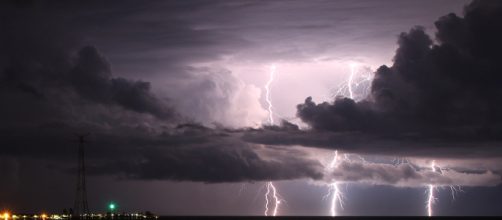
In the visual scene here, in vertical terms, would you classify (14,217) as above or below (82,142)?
below

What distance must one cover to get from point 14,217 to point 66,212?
17.5 metres

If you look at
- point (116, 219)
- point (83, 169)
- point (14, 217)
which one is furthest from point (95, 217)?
point (83, 169)

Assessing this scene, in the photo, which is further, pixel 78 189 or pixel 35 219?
pixel 35 219

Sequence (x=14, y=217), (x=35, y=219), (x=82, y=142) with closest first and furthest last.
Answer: (x=82, y=142), (x=14, y=217), (x=35, y=219)

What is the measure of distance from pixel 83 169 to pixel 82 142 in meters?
7.09

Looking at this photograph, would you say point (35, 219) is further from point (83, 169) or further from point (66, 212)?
point (83, 169)

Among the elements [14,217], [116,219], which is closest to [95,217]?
[116,219]

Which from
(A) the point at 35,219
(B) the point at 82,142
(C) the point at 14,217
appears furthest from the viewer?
(A) the point at 35,219

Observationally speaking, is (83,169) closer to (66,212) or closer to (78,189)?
(78,189)

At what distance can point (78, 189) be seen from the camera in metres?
166

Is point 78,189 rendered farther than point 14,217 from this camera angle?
No

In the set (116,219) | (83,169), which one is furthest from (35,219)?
(83,169)

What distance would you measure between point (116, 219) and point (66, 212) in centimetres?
1315

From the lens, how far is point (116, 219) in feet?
655
